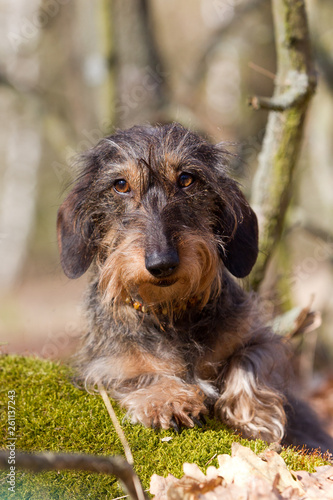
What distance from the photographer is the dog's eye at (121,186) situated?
2.89 metres

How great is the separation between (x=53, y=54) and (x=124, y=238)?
32.7 ft

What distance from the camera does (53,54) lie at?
11367 millimetres

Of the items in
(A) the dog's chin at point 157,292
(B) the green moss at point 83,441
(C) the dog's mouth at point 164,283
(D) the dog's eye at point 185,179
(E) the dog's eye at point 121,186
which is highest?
(D) the dog's eye at point 185,179

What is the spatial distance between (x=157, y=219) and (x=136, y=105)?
14.9ft

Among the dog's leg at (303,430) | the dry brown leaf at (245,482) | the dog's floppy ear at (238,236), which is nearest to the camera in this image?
the dry brown leaf at (245,482)

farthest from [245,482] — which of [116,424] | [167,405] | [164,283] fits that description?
[164,283]

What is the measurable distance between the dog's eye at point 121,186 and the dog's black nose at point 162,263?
562 mm

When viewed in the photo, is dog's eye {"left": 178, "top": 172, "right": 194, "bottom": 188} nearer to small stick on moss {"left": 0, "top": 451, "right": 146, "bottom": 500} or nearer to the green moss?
the green moss

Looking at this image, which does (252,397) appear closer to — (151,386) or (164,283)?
(151,386)

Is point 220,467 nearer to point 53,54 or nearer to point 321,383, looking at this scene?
point 321,383

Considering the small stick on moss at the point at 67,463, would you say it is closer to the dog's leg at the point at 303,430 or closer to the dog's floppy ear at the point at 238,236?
the dog's floppy ear at the point at 238,236

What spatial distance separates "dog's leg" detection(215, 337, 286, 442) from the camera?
2934 millimetres

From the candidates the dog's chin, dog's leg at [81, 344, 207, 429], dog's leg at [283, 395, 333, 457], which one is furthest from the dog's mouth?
dog's leg at [283, 395, 333, 457]

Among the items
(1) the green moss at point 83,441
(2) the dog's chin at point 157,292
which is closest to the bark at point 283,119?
(2) the dog's chin at point 157,292
